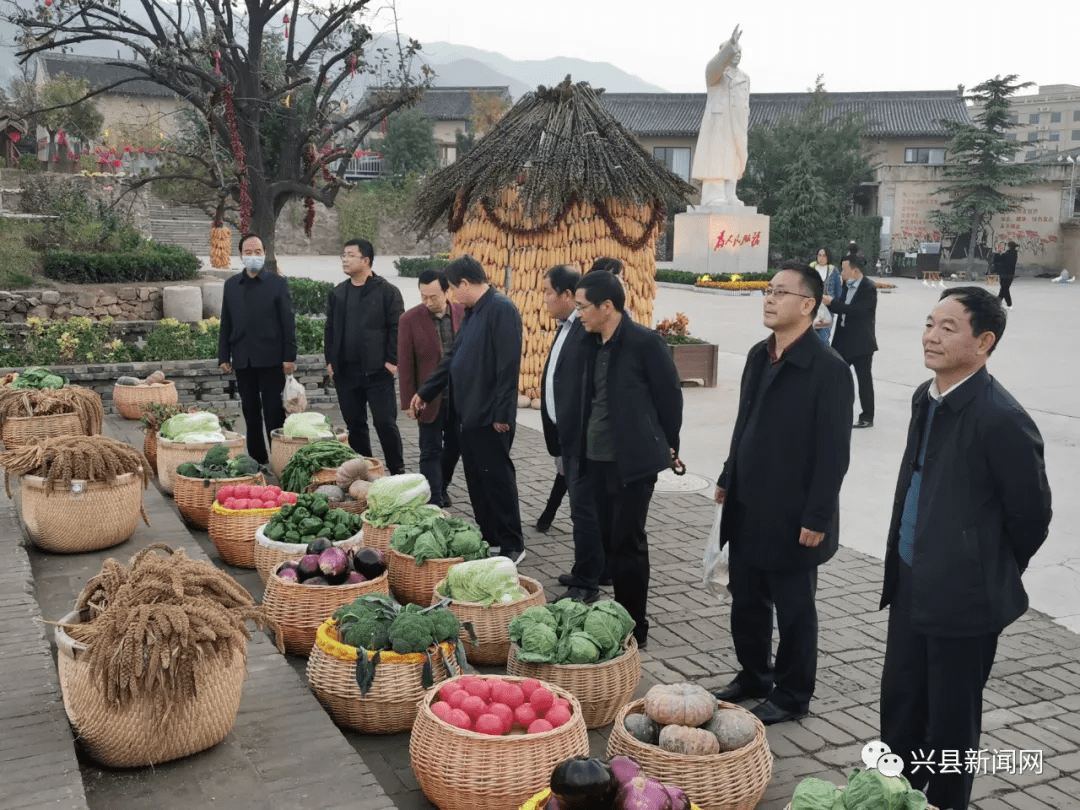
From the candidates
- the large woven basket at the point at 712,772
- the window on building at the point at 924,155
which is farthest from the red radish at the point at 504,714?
the window on building at the point at 924,155

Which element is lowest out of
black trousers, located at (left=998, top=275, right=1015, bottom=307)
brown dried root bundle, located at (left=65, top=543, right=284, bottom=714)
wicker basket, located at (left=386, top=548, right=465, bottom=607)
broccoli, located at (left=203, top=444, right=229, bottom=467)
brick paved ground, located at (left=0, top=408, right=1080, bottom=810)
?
brick paved ground, located at (left=0, top=408, right=1080, bottom=810)

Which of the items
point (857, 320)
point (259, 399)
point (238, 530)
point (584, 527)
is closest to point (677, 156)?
point (857, 320)

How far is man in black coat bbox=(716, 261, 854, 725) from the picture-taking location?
4219mm

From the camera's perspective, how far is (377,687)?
13.9 feet

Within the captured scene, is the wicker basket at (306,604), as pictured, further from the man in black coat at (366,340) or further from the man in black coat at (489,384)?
the man in black coat at (366,340)

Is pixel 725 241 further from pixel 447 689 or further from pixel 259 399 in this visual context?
pixel 447 689

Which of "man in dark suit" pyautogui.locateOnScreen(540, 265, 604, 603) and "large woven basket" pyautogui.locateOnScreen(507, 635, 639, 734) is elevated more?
"man in dark suit" pyautogui.locateOnScreen(540, 265, 604, 603)

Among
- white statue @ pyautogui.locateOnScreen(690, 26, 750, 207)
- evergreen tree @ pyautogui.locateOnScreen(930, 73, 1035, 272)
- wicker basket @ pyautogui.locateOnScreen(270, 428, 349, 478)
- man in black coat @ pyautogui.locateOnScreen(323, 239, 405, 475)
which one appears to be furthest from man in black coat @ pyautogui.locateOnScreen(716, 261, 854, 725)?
evergreen tree @ pyautogui.locateOnScreen(930, 73, 1035, 272)

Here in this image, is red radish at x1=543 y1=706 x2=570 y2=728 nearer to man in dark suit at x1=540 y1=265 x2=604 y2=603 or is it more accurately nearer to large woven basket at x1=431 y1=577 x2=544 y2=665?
large woven basket at x1=431 y1=577 x2=544 y2=665

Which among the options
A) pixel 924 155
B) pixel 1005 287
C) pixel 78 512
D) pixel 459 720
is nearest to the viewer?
pixel 459 720

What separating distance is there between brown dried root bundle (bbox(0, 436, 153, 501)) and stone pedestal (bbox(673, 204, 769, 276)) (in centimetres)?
2862

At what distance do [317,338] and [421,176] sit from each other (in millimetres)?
35290

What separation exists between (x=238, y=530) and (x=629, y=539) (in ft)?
8.44

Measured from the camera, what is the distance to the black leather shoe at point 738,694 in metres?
4.65
